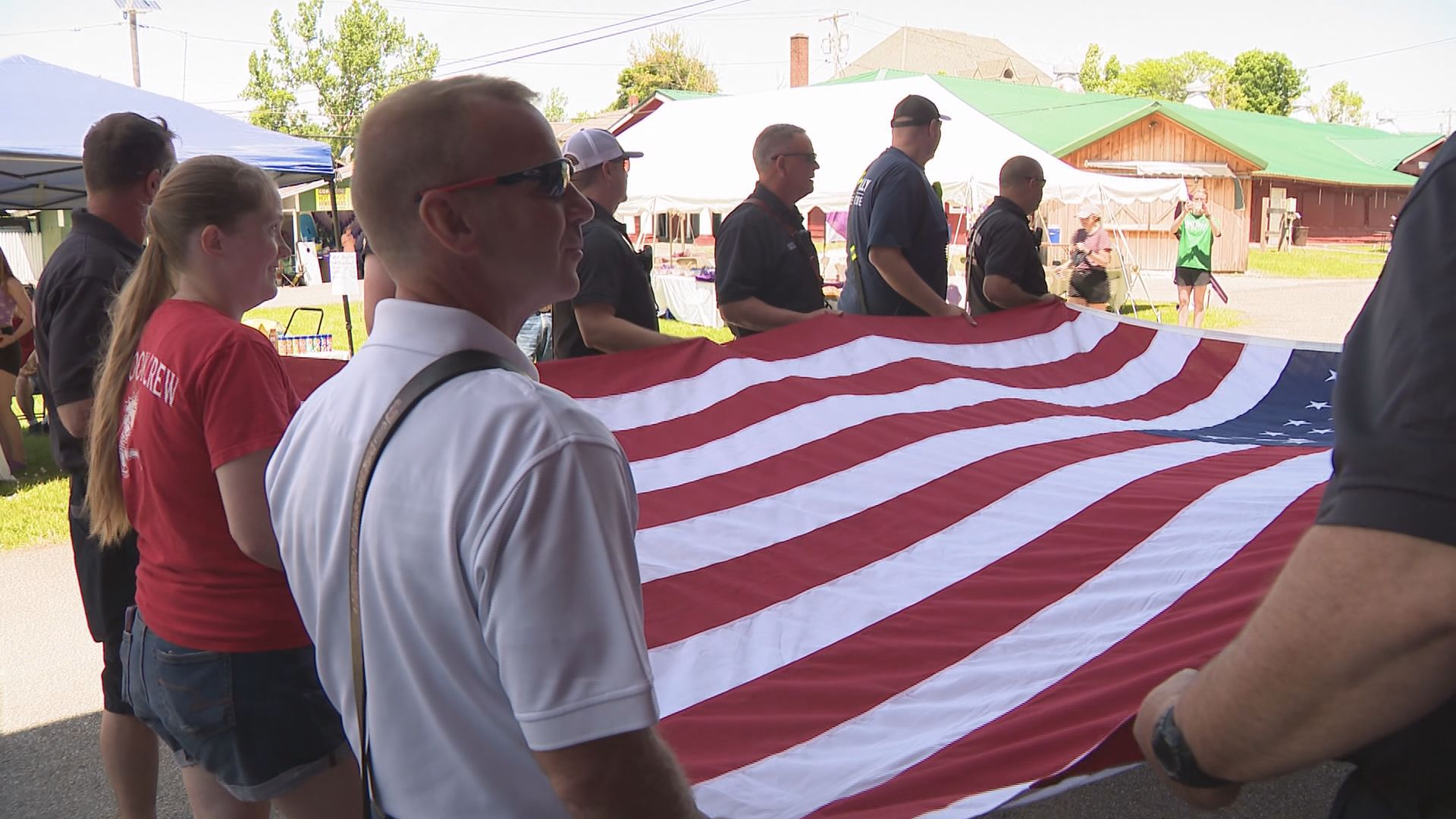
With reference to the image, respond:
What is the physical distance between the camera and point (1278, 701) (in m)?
0.95

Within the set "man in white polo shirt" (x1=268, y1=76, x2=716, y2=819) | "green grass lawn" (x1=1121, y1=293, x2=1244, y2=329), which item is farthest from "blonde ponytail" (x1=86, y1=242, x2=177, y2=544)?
"green grass lawn" (x1=1121, y1=293, x2=1244, y2=329)

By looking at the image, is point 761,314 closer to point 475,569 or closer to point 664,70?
point 475,569

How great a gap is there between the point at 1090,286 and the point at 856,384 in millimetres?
10626

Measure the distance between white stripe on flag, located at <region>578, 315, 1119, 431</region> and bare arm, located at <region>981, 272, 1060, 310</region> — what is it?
0.82ft

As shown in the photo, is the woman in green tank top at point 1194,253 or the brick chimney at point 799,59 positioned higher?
the brick chimney at point 799,59

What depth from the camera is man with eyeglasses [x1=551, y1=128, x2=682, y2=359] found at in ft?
12.8

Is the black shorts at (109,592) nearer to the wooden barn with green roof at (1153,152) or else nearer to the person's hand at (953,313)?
the person's hand at (953,313)

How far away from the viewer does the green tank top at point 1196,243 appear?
13.5 metres

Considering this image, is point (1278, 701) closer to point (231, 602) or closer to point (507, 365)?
point (507, 365)

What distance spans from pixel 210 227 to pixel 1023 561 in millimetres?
2039

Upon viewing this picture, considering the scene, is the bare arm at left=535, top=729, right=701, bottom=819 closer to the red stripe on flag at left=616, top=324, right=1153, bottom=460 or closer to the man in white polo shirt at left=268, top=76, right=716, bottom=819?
the man in white polo shirt at left=268, top=76, right=716, bottom=819

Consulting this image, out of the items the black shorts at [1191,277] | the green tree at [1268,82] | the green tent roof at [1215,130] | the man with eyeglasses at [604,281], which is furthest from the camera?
the green tree at [1268,82]

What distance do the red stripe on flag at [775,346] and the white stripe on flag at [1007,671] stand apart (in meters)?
1.44

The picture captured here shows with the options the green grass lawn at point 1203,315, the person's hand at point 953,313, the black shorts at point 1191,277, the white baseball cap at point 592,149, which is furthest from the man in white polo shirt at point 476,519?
the green grass lawn at point 1203,315
